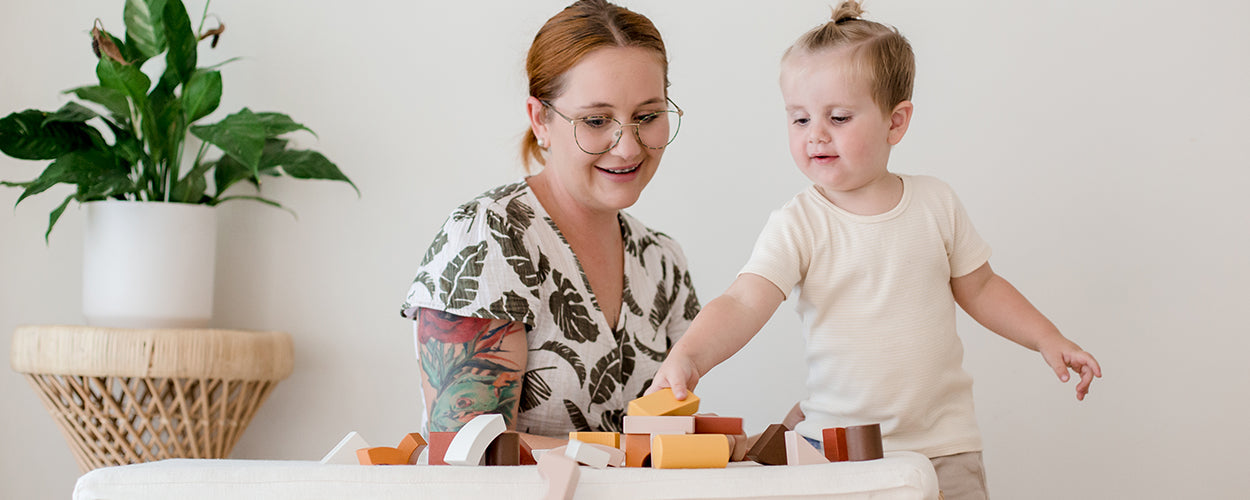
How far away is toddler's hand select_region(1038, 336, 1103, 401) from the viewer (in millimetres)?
1152

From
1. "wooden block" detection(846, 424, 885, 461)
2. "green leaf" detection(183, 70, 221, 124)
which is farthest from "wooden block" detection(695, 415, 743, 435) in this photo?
"green leaf" detection(183, 70, 221, 124)

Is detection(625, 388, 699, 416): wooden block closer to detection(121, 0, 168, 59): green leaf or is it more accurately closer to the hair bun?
the hair bun

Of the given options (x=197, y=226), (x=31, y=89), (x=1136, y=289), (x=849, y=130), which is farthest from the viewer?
(x=31, y=89)

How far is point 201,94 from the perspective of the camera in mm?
1975

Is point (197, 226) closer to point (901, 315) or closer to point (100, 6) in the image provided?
point (100, 6)

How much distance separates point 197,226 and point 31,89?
1.94 feet

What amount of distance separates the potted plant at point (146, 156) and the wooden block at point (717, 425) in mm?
1407

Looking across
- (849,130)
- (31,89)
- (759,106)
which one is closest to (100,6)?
(31,89)

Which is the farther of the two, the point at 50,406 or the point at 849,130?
the point at 50,406

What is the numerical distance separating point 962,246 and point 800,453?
2.04 ft

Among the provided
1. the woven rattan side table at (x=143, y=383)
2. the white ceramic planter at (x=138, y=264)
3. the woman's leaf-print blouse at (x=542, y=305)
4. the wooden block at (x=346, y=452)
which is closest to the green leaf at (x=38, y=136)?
the white ceramic planter at (x=138, y=264)

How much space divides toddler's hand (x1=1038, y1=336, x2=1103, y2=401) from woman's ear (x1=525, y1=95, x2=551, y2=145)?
0.79 meters

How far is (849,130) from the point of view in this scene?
1.23 m

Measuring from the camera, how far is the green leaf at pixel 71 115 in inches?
76.3
